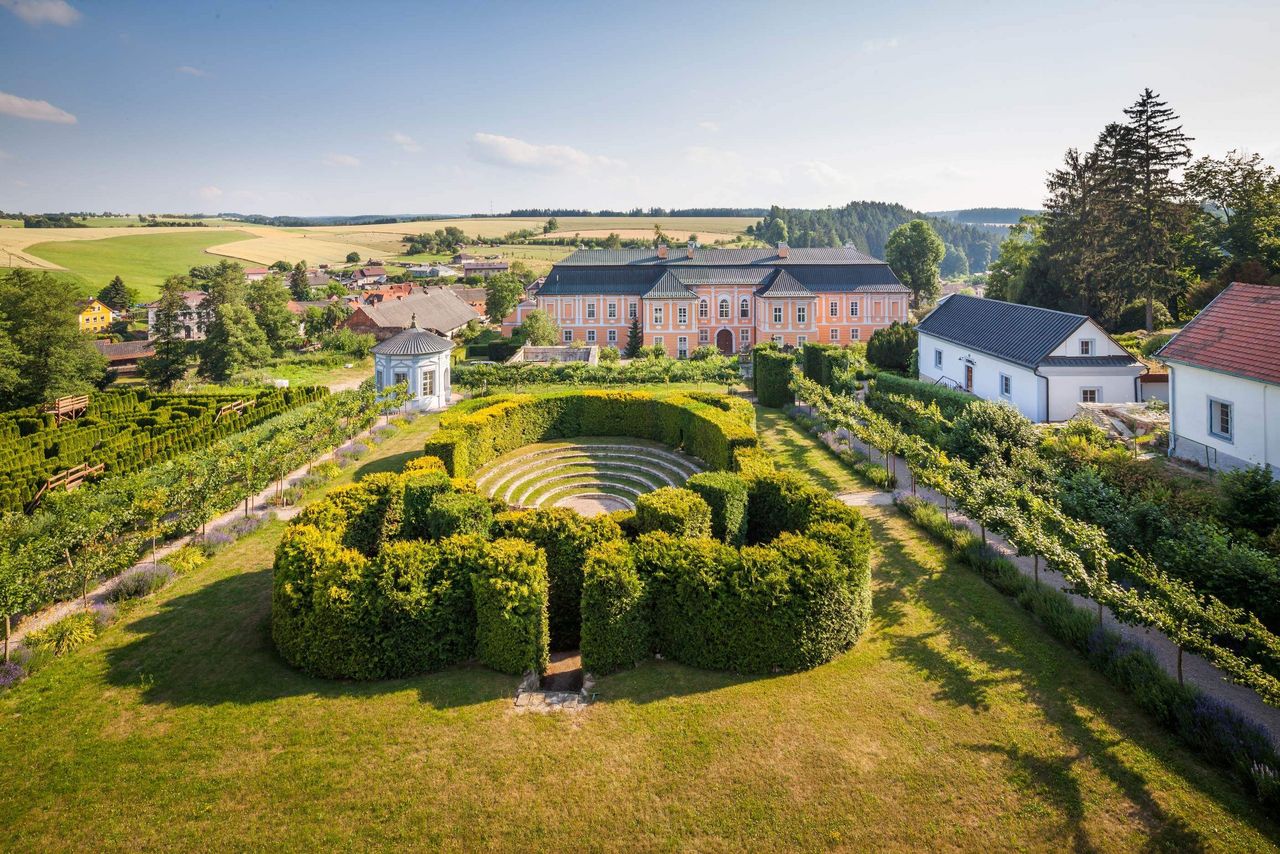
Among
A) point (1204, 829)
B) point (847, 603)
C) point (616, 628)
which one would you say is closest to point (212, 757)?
point (616, 628)

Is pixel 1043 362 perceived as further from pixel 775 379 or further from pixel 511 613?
pixel 511 613

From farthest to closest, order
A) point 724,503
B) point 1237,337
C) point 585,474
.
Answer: point 585,474
point 1237,337
point 724,503

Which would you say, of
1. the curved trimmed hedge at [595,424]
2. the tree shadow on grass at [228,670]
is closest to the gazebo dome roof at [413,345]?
the curved trimmed hedge at [595,424]

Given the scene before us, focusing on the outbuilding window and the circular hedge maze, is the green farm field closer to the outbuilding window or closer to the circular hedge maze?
the circular hedge maze

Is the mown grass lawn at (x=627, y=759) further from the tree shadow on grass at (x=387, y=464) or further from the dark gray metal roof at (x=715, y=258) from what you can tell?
the dark gray metal roof at (x=715, y=258)

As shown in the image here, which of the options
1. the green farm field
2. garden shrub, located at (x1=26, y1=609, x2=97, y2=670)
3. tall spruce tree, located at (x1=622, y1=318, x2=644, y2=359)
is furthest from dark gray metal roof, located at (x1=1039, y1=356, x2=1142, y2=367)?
the green farm field

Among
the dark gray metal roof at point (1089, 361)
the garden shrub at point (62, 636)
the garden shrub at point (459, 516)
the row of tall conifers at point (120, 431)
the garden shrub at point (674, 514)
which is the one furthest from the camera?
the dark gray metal roof at point (1089, 361)

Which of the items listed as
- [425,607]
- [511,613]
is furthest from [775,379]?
[425,607]
